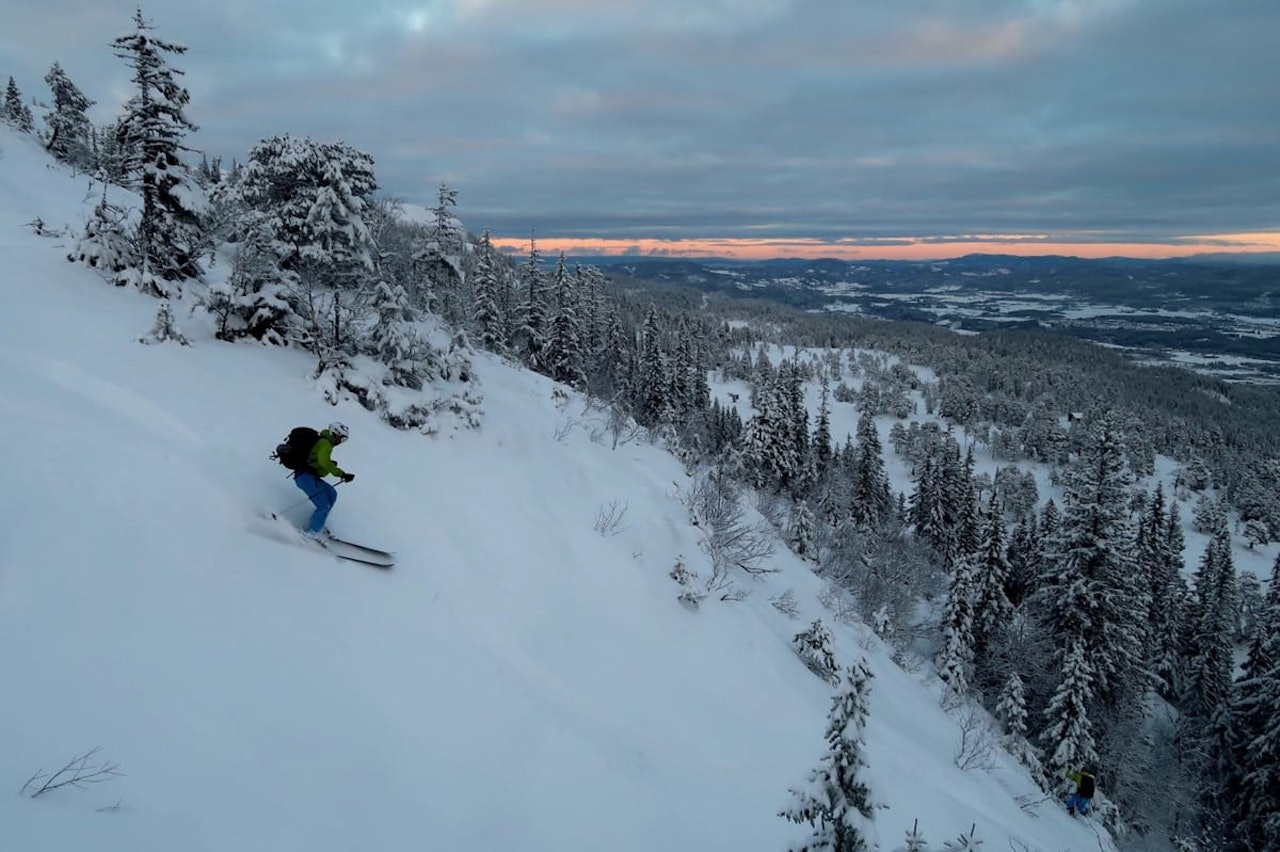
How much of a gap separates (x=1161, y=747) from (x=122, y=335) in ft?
194

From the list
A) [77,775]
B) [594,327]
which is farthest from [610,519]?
[594,327]

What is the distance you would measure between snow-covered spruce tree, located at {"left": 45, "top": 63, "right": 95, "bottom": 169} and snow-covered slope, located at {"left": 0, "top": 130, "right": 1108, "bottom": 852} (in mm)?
20976

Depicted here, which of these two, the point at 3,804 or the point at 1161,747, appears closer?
the point at 3,804

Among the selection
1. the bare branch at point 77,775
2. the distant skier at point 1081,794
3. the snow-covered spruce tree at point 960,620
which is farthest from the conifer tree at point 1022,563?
the bare branch at point 77,775

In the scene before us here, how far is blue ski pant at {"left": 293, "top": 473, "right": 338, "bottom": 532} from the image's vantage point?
22.6 ft

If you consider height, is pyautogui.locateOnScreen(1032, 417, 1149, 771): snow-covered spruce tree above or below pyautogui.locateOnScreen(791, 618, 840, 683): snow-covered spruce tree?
below

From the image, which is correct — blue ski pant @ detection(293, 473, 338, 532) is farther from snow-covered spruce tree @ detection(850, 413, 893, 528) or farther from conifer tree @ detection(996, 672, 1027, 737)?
snow-covered spruce tree @ detection(850, 413, 893, 528)

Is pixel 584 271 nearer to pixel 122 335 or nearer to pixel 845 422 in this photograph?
A: pixel 122 335

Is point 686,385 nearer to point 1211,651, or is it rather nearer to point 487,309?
point 487,309

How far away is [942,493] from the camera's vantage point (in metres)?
59.3

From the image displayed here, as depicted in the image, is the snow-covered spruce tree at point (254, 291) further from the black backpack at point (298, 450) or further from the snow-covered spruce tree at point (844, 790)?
the snow-covered spruce tree at point (844, 790)

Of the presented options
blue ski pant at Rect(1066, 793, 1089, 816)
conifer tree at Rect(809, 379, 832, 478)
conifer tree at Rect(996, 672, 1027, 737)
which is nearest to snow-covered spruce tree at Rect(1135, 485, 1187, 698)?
conifer tree at Rect(996, 672, 1027, 737)

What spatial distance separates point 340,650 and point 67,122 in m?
36.6

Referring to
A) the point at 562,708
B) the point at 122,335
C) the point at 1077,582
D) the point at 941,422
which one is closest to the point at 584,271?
the point at 1077,582
